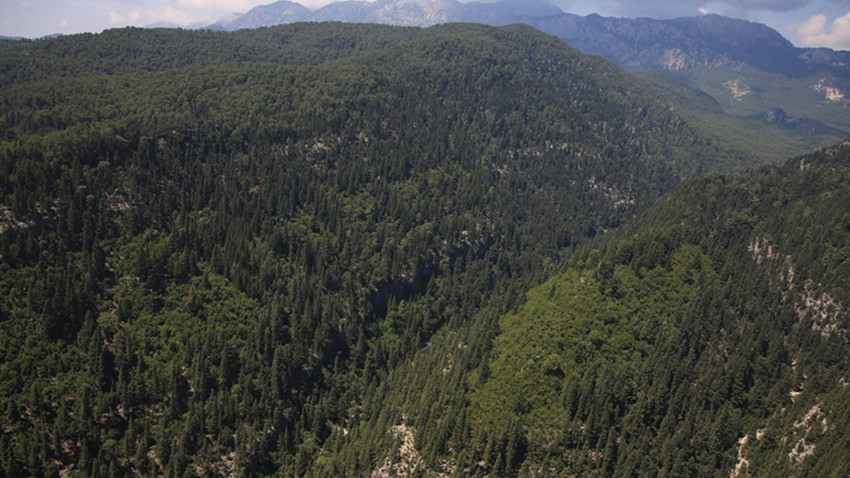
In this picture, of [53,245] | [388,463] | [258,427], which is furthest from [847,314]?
[53,245]

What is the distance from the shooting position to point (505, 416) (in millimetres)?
124562

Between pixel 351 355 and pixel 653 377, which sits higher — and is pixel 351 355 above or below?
below

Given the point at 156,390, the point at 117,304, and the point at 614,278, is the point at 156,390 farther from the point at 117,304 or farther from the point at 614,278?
the point at 614,278

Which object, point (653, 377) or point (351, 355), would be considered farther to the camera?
point (351, 355)

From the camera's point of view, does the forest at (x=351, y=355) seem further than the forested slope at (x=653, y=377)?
Yes

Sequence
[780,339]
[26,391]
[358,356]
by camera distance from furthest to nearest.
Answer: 1. [358,356]
2. [780,339]
3. [26,391]

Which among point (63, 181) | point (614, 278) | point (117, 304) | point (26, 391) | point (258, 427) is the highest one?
point (63, 181)

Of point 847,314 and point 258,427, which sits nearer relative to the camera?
point 258,427

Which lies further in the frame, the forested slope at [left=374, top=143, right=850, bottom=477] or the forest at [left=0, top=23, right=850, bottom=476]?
the forest at [left=0, top=23, right=850, bottom=476]

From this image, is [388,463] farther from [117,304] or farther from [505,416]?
[117,304]

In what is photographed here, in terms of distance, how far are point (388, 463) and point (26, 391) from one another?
80.4 metres

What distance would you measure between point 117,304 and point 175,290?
15.1 meters

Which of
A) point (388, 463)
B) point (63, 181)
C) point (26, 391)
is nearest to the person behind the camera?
point (26, 391)

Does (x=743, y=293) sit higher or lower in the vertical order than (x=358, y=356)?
higher
